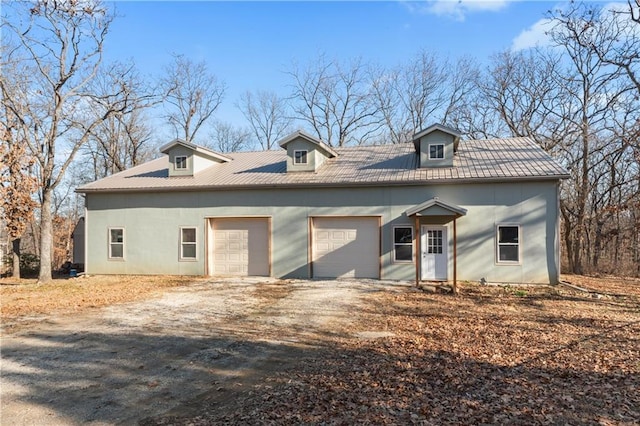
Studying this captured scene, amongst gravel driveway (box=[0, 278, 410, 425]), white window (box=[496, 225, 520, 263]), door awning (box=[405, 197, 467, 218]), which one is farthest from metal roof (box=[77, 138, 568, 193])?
gravel driveway (box=[0, 278, 410, 425])

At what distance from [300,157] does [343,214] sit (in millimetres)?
3136

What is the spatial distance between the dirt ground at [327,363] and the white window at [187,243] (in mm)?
5234

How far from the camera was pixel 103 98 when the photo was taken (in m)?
15.8

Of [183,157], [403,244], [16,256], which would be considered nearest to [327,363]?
[403,244]

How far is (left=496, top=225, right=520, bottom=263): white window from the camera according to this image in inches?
513

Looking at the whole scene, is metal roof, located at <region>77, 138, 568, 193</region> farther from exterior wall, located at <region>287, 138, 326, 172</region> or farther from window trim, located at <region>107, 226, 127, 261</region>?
window trim, located at <region>107, 226, 127, 261</region>

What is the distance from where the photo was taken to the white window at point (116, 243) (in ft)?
53.9

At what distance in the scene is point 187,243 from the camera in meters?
15.7

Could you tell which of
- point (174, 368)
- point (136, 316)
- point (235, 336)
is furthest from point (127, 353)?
point (136, 316)

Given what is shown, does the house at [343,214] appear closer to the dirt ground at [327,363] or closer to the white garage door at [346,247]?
the white garage door at [346,247]

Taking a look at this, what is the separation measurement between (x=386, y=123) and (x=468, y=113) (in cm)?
597

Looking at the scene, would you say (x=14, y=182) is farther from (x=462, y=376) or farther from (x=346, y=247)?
(x=462, y=376)

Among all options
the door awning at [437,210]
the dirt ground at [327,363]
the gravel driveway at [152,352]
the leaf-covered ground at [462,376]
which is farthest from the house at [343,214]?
the leaf-covered ground at [462,376]

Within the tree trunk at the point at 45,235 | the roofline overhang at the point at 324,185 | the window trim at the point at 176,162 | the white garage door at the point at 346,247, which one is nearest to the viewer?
the roofline overhang at the point at 324,185
